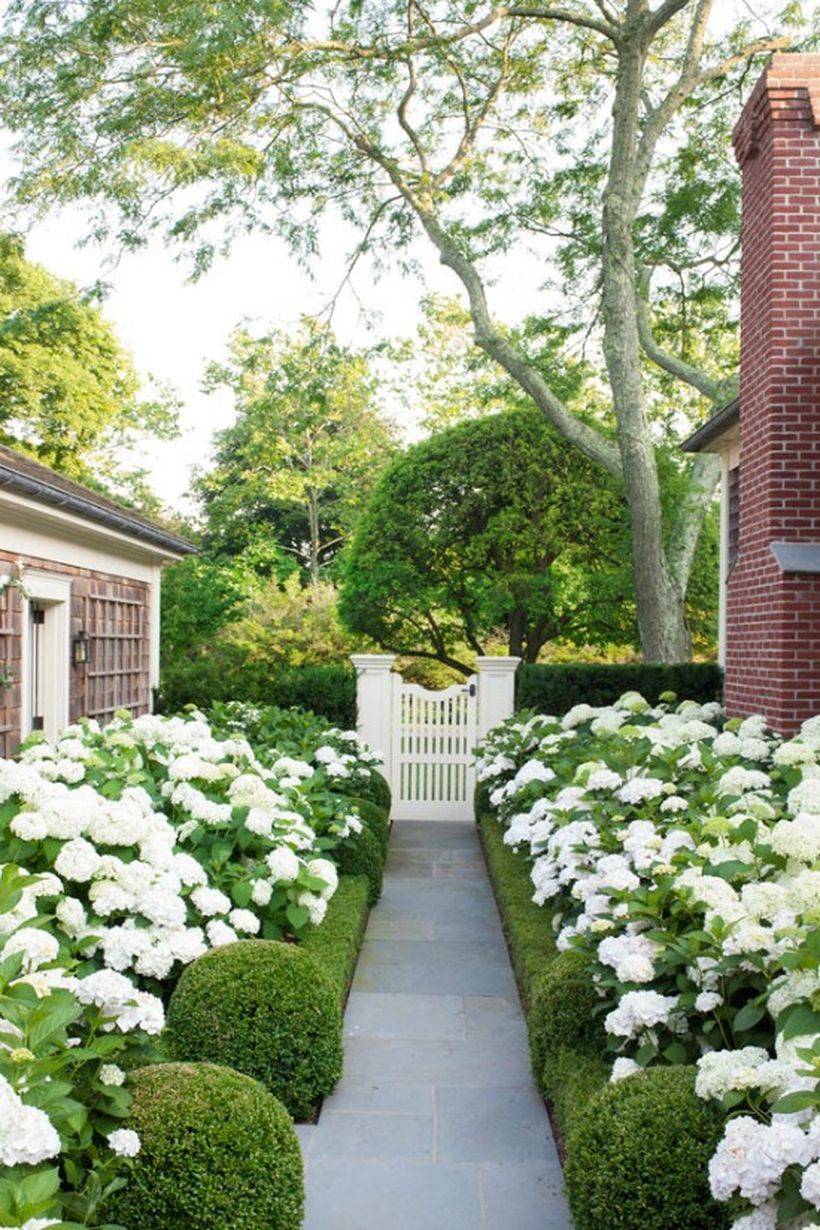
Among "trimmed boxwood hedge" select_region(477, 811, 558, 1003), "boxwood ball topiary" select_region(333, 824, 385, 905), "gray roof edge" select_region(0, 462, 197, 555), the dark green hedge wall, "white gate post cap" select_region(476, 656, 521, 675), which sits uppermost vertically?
"gray roof edge" select_region(0, 462, 197, 555)

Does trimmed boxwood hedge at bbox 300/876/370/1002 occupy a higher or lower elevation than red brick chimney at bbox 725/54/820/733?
lower

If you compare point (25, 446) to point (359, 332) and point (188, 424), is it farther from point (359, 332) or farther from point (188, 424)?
point (359, 332)

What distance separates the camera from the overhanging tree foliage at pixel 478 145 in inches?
512

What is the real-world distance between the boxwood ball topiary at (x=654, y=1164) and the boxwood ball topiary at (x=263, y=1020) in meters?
1.58

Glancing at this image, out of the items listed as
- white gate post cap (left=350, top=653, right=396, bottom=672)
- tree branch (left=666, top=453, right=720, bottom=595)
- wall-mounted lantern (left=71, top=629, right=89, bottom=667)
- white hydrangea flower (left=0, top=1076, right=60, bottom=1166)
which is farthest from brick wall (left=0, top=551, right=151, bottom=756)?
white hydrangea flower (left=0, top=1076, right=60, bottom=1166)

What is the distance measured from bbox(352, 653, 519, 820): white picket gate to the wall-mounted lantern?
3.16 meters

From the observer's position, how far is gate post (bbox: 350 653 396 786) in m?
13.2

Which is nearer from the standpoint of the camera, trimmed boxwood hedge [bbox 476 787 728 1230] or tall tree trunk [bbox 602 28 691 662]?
trimmed boxwood hedge [bbox 476 787 728 1230]

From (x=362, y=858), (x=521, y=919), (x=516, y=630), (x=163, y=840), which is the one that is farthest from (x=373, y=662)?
(x=163, y=840)

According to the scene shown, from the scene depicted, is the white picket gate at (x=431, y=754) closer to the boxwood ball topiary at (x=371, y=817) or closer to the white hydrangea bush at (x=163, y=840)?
the boxwood ball topiary at (x=371, y=817)

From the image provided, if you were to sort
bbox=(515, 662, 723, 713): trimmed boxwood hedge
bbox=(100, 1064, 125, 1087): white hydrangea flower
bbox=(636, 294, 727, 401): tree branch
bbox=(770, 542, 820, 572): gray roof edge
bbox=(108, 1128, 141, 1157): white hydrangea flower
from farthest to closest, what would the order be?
1. bbox=(636, 294, 727, 401): tree branch
2. bbox=(515, 662, 723, 713): trimmed boxwood hedge
3. bbox=(770, 542, 820, 572): gray roof edge
4. bbox=(100, 1064, 125, 1087): white hydrangea flower
5. bbox=(108, 1128, 141, 1157): white hydrangea flower

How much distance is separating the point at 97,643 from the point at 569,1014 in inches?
336

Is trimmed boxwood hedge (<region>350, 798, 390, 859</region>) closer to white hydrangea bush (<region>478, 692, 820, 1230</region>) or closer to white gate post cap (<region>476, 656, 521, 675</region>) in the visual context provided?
white hydrangea bush (<region>478, 692, 820, 1230</region>)

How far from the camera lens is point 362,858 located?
7836 millimetres
